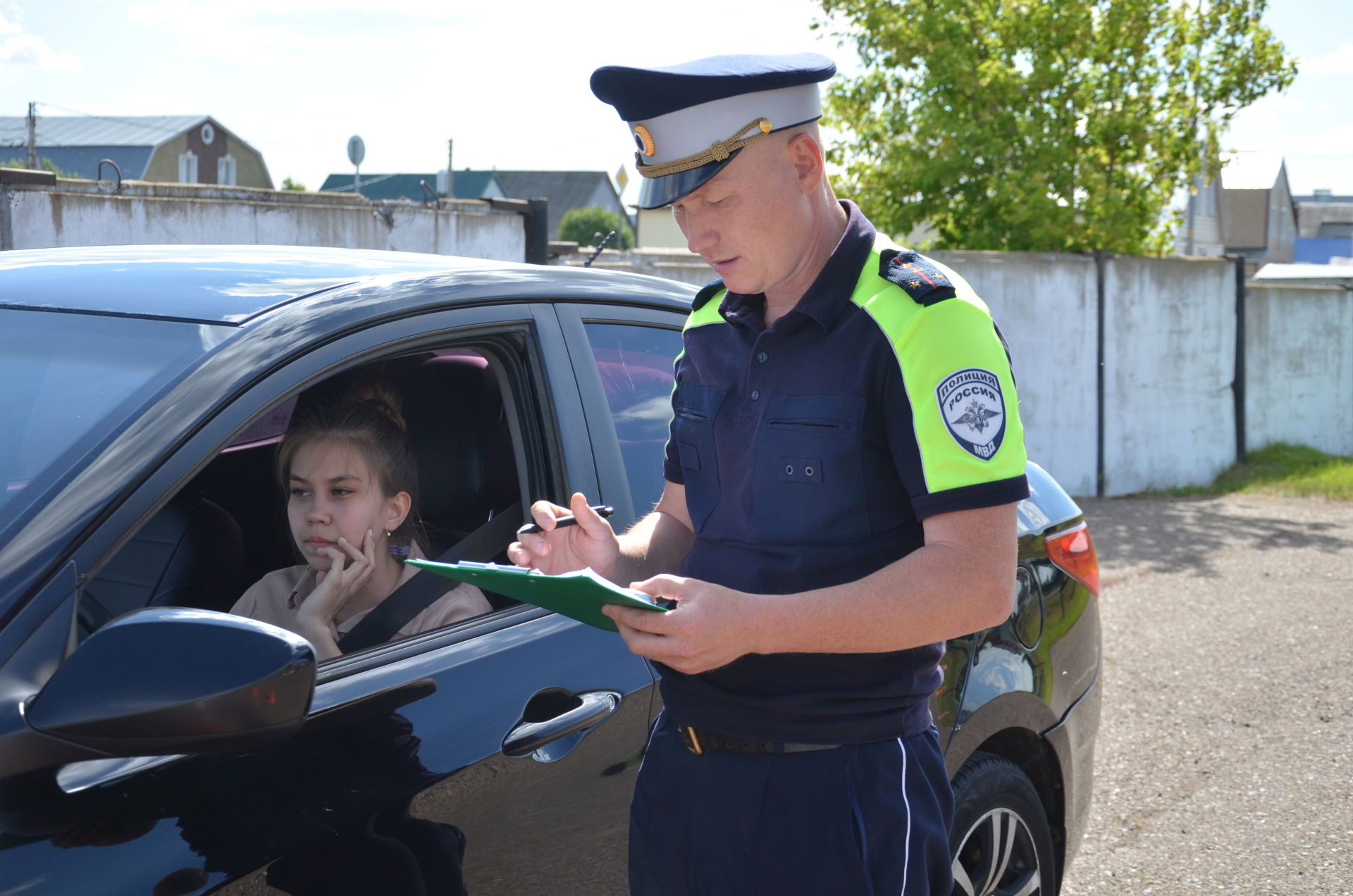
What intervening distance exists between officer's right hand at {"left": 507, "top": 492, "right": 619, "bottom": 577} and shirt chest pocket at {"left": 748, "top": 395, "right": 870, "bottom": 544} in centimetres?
25

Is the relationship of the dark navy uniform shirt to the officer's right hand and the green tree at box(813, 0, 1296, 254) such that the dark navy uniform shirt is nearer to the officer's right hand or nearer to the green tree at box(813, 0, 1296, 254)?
the officer's right hand

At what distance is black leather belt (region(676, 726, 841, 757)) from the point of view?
68.0 inches

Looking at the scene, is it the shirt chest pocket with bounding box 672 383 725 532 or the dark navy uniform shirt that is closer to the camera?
the dark navy uniform shirt

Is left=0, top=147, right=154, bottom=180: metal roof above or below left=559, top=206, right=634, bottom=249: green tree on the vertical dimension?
above

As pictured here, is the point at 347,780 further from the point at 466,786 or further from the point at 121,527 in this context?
the point at 121,527

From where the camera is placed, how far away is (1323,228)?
79.4m

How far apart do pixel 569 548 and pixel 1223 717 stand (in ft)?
13.8

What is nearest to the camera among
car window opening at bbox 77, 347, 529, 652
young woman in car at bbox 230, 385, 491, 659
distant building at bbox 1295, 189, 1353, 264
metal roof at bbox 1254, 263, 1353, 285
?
young woman in car at bbox 230, 385, 491, 659

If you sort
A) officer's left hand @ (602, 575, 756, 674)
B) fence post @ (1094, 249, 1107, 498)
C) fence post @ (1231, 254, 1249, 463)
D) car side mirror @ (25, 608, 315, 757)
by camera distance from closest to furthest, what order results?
car side mirror @ (25, 608, 315, 757), officer's left hand @ (602, 575, 756, 674), fence post @ (1094, 249, 1107, 498), fence post @ (1231, 254, 1249, 463)

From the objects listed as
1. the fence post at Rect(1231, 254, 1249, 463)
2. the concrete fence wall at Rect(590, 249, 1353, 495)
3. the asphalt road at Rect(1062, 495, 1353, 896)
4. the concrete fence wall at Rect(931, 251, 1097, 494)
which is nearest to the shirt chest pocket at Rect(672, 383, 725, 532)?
the asphalt road at Rect(1062, 495, 1353, 896)

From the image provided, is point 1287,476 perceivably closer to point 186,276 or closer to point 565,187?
point 186,276

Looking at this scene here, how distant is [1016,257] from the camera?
10.2 metres

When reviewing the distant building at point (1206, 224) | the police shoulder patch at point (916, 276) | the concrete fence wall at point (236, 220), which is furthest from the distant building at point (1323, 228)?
the police shoulder patch at point (916, 276)

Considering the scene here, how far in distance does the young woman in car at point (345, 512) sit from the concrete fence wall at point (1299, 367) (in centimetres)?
1088
